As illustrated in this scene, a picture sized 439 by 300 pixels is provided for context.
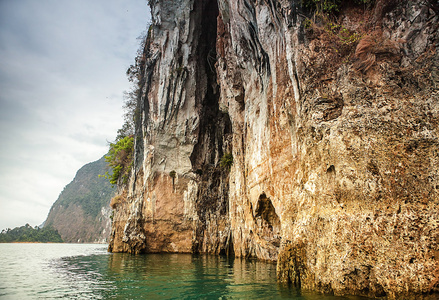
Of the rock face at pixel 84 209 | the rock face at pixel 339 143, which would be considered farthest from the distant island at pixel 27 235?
the rock face at pixel 339 143

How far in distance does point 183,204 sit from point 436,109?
1633 cm

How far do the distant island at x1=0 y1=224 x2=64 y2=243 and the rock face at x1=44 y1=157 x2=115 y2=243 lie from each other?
18.6 meters

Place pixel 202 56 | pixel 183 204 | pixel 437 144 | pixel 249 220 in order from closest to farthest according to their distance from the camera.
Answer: pixel 437 144
pixel 249 220
pixel 183 204
pixel 202 56

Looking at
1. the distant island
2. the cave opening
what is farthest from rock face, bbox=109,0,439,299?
the distant island

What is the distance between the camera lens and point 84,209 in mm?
123750

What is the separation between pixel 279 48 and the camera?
9.91 meters

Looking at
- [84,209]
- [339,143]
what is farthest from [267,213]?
[84,209]

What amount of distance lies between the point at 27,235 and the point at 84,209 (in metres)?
43.2

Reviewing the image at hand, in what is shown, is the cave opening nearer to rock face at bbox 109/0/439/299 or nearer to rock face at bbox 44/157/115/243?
rock face at bbox 109/0/439/299

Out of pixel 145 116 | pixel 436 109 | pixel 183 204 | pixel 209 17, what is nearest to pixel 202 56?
pixel 209 17

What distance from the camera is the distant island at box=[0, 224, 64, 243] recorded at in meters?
80.1

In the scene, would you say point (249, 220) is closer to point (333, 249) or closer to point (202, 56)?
point (333, 249)

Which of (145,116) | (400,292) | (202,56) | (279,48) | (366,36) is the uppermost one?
(202,56)

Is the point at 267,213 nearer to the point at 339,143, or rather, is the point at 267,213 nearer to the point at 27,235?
the point at 339,143
